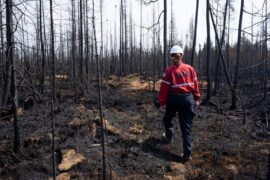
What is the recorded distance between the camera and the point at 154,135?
24.4ft

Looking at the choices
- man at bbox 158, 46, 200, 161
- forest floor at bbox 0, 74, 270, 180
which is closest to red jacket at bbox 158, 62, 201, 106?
man at bbox 158, 46, 200, 161

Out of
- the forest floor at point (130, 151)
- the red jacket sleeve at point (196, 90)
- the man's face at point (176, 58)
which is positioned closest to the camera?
the forest floor at point (130, 151)

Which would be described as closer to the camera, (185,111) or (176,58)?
(176,58)

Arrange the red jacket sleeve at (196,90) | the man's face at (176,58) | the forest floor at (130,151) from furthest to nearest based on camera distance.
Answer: the red jacket sleeve at (196,90)
the man's face at (176,58)
the forest floor at (130,151)

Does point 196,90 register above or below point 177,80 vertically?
below

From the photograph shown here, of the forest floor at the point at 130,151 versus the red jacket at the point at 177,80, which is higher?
the red jacket at the point at 177,80

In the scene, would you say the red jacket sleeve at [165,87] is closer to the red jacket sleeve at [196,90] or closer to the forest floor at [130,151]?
the red jacket sleeve at [196,90]

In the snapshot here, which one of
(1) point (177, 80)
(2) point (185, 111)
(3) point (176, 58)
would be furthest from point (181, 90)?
(3) point (176, 58)

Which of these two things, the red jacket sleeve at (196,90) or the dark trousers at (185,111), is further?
the red jacket sleeve at (196,90)

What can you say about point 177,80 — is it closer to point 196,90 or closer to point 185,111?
point 196,90

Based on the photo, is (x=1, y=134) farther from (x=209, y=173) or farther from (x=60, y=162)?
(x=209, y=173)

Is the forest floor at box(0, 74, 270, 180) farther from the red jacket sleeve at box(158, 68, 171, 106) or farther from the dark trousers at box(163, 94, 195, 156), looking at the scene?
the red jacket sleeve at box(158, 68, 171, 106)

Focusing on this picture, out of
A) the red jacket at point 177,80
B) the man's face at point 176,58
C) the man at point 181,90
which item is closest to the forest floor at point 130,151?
the man at point 181,90

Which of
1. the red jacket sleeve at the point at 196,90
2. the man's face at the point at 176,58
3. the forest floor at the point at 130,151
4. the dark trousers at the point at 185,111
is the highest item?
the man's face at the point at 176,58
